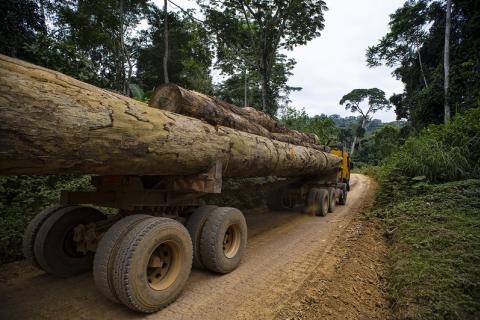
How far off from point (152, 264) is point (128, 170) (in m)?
1.13

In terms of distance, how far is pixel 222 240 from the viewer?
3947 millimetres

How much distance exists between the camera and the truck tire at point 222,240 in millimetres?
3834

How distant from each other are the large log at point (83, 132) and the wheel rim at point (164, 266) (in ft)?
3.10

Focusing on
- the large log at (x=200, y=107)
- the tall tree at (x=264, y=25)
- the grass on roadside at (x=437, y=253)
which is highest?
the tall tree at (x=264, y=25)

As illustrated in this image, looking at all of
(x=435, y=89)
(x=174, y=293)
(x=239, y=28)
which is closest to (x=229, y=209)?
(x=174, y=293)

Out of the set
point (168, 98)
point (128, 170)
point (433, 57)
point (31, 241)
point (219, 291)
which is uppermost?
point (433, 57)

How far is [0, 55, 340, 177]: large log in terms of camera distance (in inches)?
77.2

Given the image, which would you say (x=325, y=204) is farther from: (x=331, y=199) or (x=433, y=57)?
(x=433, y=57)

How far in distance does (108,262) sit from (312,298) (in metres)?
2.39

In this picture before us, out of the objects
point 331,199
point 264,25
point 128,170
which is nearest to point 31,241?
point 128,170

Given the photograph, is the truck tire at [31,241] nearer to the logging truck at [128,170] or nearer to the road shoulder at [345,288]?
the logging truck at [128,170]

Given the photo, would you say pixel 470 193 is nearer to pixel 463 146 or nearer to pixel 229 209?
pixel 463 146

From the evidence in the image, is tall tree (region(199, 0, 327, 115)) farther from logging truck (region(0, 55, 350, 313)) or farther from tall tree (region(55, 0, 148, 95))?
logging truck (region(0, 55, 350, 313))

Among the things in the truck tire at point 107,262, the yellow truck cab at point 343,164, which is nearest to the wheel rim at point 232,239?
the truck tire at point 107,262
